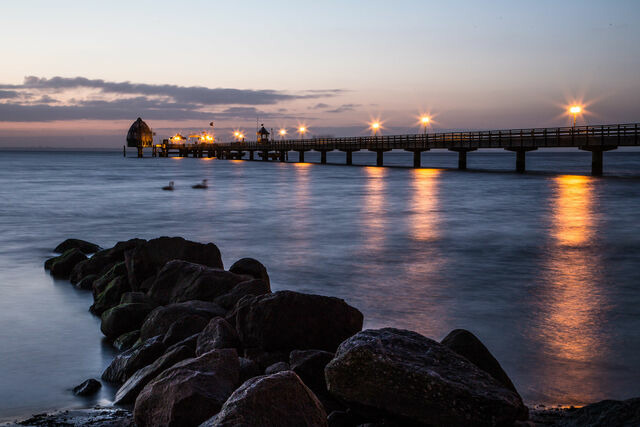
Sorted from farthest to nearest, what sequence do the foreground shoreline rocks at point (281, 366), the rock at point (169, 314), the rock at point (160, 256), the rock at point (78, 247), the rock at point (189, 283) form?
the rock at point (78, 247), the rock at point (160, 256), the rock at point (189, 283), the rock at point (169, 314), the foreground shoreline rocks at point (281, 366)

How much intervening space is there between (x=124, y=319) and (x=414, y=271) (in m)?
6.85

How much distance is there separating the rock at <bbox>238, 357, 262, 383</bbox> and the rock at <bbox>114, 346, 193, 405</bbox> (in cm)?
68

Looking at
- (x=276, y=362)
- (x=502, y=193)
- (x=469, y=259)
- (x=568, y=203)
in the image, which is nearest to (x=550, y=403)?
(x=276, y=362)

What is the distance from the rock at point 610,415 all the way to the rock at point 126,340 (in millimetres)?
5675

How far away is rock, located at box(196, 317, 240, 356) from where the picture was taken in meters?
6.50

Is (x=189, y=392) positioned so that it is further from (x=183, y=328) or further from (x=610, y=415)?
(x=610, y=415)

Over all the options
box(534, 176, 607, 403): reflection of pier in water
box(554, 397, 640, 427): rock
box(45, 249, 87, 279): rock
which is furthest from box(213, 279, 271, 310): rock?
→ box(45, 249, 87, 279): rock

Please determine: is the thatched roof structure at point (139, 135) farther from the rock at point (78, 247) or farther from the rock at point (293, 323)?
the rock at point (293, 323)

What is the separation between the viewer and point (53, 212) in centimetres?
2777

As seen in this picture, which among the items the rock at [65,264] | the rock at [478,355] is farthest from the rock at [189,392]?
the rock at [65,264]

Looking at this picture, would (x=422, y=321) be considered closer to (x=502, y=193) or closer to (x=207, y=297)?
(x=207, y=297)

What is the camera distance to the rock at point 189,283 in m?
8.79

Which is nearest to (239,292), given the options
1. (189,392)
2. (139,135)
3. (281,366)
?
(281,366)

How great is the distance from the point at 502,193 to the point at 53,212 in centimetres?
2364
